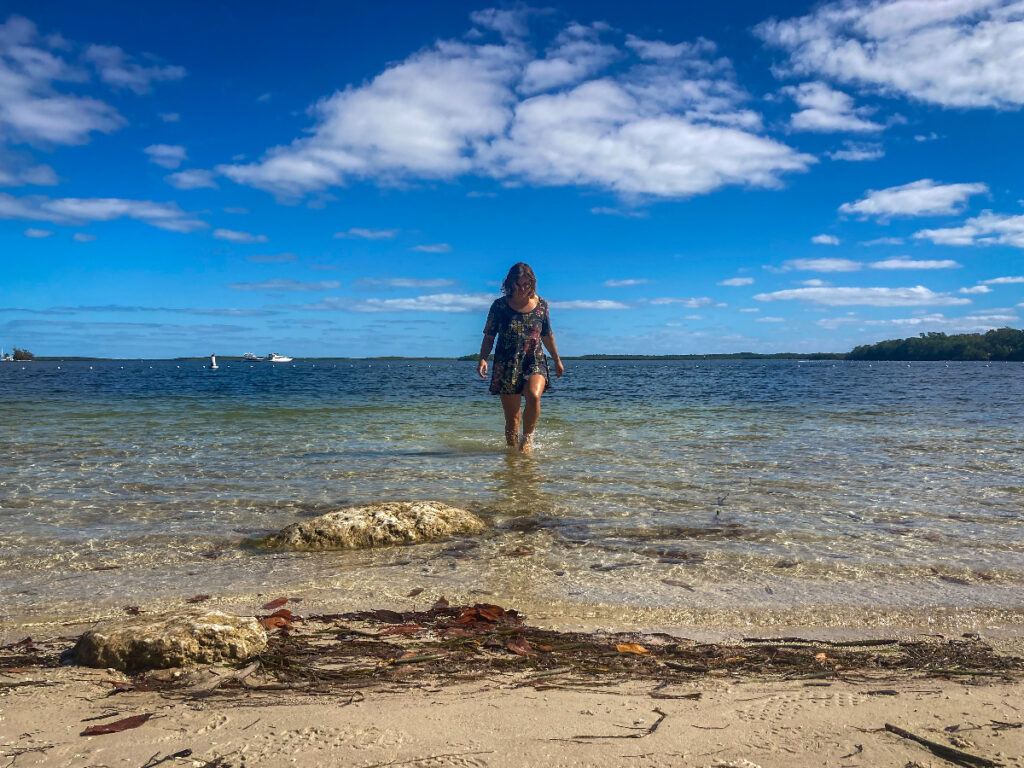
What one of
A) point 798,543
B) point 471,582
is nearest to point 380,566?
point 471,582

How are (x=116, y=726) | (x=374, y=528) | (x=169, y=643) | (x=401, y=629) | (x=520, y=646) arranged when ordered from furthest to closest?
(x=374, y=528)
(x=401, y=629)
(x=520, y=646)
(x=169, y=643)
(x=116, y=726)

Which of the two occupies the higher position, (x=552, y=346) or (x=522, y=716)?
(x=552, y=346)

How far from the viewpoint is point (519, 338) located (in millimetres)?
8773

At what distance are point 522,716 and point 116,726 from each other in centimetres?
129

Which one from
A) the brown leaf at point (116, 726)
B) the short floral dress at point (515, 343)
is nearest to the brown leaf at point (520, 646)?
the brown leaf at point (116, 726)

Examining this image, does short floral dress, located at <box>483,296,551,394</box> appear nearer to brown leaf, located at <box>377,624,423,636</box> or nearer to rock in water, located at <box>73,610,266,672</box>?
brown leaf, located at <box>377,624,423,636</box>

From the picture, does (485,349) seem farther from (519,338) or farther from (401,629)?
(401,629)

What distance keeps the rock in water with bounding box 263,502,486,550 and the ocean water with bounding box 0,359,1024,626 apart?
182 mm

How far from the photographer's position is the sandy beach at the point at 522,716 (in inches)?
78.3

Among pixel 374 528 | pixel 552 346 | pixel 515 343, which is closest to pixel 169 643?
pixel 374 528

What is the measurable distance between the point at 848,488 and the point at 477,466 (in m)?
4.09

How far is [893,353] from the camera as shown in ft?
483

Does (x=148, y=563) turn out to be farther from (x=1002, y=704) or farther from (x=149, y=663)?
(x=1002, y=704)

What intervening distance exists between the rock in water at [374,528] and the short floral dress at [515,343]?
3.74 m
